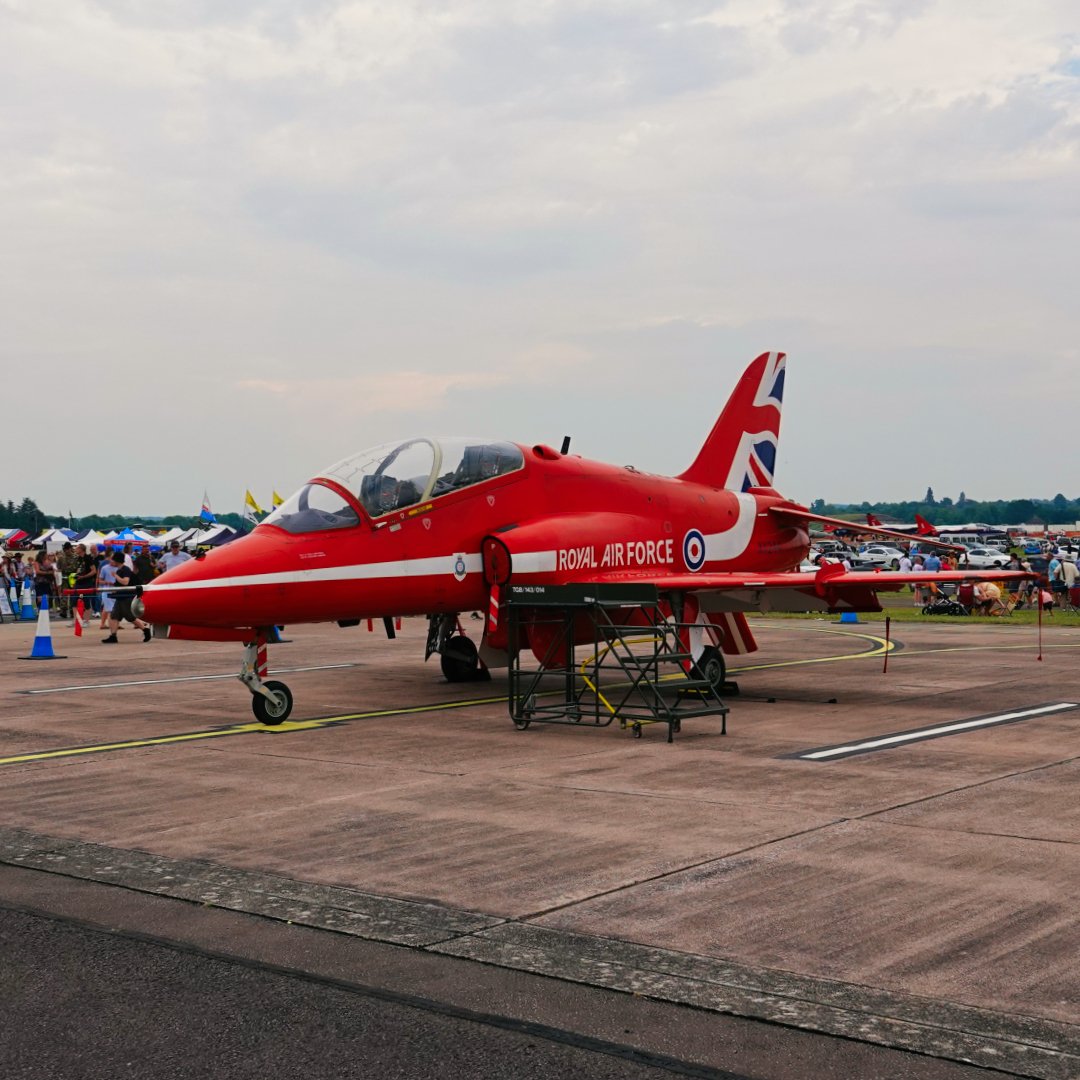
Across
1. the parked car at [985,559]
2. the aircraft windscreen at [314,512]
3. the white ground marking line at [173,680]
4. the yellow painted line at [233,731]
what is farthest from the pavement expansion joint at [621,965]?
the parked car at [985,559]

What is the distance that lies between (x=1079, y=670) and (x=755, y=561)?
192 inches

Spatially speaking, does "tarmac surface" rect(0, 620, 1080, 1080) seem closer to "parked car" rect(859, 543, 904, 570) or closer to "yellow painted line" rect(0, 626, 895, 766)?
"yellow painted line" rect(0, 626, 895, 766)

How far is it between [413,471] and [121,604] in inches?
511

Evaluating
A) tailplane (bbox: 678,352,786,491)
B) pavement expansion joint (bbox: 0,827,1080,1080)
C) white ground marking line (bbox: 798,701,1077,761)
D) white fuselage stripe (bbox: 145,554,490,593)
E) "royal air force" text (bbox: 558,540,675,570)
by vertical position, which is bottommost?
pavement expansion joint (bbox: 0,827,1080,1080)

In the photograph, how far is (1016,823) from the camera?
316 inches

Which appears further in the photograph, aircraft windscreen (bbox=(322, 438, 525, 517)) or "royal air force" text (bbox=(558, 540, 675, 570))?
"royal air force" text (bbox=(558, 540, 675, 570))

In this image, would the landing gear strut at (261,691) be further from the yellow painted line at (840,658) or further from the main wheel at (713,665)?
the yellow painted line at (840,658)

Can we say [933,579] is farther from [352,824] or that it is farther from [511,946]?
[511,946]

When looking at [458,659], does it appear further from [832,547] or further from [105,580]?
[832,547]

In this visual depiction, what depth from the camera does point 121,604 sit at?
82.6 feet

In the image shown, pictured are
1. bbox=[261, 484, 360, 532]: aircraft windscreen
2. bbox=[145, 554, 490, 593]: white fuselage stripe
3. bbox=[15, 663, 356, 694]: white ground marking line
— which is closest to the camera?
bbox=[145, 554, 490, 593]: white fuselage stripe

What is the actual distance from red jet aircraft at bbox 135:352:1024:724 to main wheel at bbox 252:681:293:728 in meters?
0.02

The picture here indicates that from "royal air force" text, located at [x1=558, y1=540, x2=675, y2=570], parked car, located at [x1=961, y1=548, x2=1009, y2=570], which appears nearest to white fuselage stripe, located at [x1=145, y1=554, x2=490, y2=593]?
"royal air force" text, located at [x1=558, y1=540, x2=675, y2=570]

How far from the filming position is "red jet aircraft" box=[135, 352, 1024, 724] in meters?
12.9
